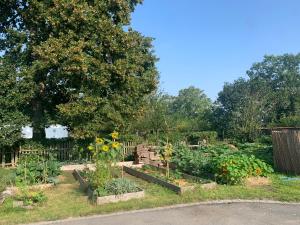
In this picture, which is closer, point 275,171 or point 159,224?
point 159,224

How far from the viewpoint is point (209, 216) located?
7.33 meters

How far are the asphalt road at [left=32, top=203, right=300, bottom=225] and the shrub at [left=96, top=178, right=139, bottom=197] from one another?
1.36 metres

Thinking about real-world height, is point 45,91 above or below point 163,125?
above

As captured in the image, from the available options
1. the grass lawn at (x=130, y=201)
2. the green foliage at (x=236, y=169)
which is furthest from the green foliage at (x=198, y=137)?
the grass lawn at (x=130, y=201)

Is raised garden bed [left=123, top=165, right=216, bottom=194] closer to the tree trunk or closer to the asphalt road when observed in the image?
the asphalt road

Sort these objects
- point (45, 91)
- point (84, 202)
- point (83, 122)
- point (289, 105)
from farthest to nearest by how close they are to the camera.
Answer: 1. point (289, 105)
2. point (45, 91)
3. point (83, 122)
4. point (84, 202)

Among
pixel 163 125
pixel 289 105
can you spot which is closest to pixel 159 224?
pixel 163 125

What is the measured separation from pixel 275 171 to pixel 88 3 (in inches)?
501

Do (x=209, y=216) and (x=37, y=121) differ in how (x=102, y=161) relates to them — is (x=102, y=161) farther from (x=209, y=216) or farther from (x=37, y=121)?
(x=37, y=121)

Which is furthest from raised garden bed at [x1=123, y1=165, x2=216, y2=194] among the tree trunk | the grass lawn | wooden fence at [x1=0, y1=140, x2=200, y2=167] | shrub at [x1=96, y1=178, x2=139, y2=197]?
the tree trunk

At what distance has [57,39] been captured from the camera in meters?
17.6

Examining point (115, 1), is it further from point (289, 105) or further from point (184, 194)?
point (289, 105)

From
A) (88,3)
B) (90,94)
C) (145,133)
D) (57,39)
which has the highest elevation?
(88,3)

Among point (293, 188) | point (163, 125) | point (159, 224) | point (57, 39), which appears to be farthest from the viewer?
point (163, 125)
